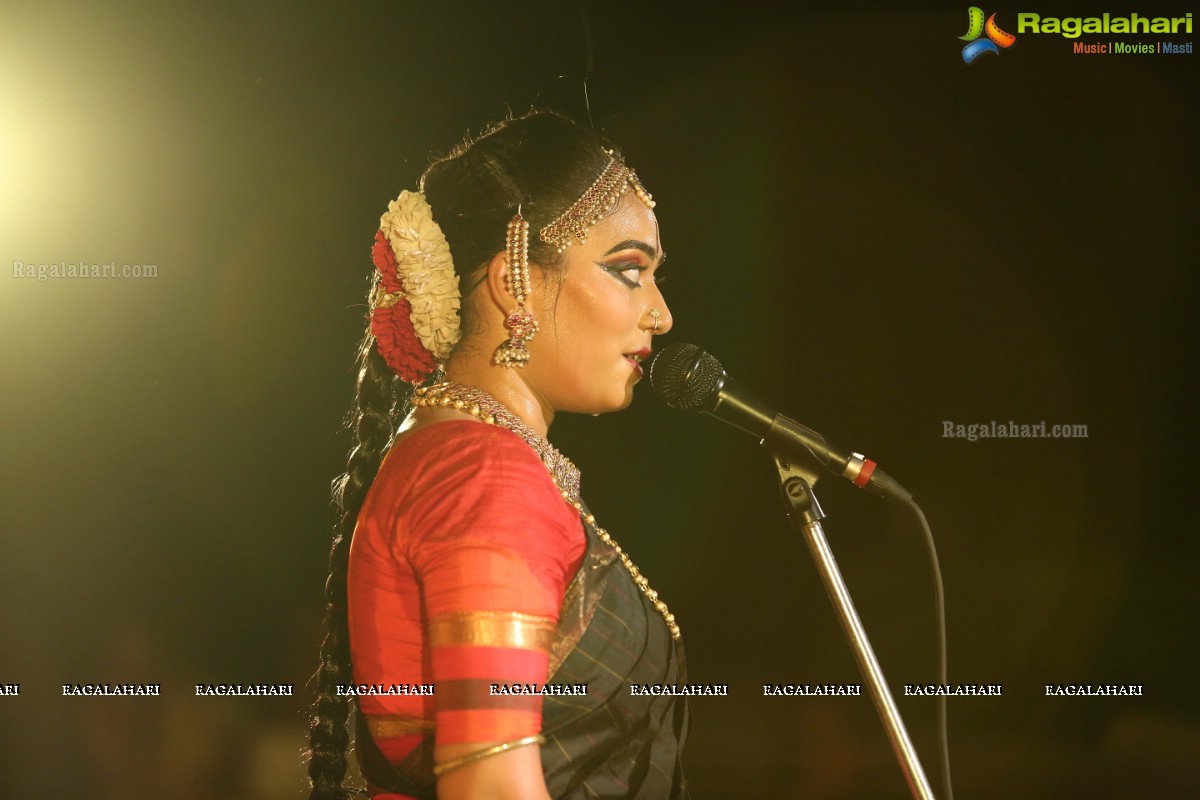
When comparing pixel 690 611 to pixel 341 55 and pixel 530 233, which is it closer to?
pixel 530 233

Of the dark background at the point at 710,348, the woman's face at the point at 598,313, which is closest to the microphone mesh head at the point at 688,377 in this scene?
the woman's face at the point at 598,313

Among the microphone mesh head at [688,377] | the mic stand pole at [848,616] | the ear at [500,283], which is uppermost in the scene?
the ear at [500,283]

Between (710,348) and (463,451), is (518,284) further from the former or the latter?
(710,348)

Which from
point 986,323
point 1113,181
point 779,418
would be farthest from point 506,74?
point 1113,181

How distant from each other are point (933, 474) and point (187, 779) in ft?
5.87

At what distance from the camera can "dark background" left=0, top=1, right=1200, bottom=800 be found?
220cm

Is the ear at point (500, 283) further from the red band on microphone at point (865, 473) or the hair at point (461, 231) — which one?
the red band on microphone at point (865, 473)

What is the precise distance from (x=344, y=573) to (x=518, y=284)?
622mm

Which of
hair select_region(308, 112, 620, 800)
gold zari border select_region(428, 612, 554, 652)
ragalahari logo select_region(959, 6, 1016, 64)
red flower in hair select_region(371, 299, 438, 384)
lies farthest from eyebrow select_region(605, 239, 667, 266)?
ragalahari logo select_region(959, 6, 1016, 64)

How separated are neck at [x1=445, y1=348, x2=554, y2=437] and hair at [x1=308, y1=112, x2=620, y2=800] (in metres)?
0.07

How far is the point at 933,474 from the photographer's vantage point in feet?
7.67

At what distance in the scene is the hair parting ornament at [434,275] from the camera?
169cm

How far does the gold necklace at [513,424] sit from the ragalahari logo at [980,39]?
143cm

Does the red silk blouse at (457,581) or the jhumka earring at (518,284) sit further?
the jhumka earring at (518,284)
